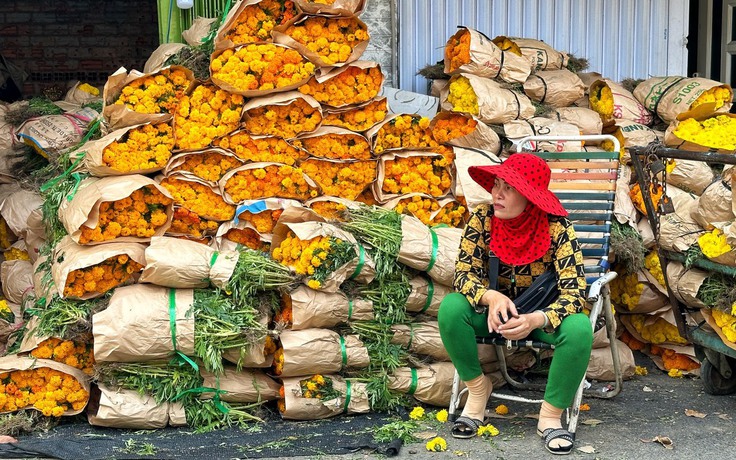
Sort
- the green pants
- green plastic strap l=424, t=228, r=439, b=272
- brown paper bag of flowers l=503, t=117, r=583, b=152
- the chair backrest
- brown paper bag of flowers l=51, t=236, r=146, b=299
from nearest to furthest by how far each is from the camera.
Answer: the green pants → brown paper bag of flowers l=51, t=236, r=146, b=299 → green plastic strap l=424, t=228, r=439, b=272 → the chair backrest → brown paper bag of flowers l=503, t=117, r=583, b=152

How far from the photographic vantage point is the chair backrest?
17.9 ft

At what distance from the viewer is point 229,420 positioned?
5027 mm

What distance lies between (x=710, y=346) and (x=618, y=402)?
0.65 meters

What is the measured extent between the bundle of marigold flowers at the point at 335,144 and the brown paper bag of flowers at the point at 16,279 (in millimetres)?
2169

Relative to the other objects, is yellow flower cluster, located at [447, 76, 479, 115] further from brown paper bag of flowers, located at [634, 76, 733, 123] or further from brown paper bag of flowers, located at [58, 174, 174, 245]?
brown paper bag of flowers, located at [58, 174, 174, 245]

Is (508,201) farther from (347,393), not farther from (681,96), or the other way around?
(681,96)

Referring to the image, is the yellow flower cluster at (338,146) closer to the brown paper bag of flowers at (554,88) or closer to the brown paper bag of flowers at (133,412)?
the brown paper bag of flowers at (554,88)

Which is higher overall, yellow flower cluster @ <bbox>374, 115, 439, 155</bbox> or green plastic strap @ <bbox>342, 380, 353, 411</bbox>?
yellow flower cluster @ <bbox>374, 115, 439, 155</bbox>

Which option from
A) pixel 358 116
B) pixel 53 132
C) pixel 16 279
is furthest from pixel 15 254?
pixel 358 116

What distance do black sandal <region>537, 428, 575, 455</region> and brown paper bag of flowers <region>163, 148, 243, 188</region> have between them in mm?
2346

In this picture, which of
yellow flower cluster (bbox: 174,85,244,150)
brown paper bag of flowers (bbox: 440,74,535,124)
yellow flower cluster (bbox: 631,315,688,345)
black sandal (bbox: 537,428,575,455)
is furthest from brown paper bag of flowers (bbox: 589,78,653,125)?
black sandal (bbox: 537,428,575,455)

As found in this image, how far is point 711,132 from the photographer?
19.9 feet

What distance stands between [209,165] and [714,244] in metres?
2.84

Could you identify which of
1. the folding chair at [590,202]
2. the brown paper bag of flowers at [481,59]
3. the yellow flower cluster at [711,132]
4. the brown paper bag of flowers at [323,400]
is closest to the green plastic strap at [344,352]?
the brown paper bag of flowers at [323,400]
